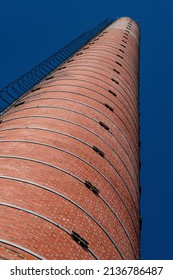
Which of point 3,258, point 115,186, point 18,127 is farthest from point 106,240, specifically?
point 18,127

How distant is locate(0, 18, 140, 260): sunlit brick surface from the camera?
1009 cm

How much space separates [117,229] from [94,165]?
2.58m

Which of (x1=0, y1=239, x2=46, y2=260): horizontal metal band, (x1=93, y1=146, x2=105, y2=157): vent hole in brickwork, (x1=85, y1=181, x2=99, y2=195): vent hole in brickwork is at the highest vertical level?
(x1=93, y1=146, x2=105, y2=157): vent hole in brickwork

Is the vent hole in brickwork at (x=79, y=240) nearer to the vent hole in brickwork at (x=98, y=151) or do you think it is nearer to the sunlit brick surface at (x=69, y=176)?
the sunlit brick surface at (x=69, y=176)

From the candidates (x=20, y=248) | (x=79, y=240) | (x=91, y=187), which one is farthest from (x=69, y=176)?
(x=20, y=248)

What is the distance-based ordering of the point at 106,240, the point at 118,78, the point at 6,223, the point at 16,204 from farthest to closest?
the point at 118,78 < the point at 106,240 < the point at 16,204 < the point at 6,223

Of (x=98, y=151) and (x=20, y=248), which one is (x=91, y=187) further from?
(x=20, y=248)

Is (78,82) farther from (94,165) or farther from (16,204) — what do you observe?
(16,204)

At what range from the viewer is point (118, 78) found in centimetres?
2419

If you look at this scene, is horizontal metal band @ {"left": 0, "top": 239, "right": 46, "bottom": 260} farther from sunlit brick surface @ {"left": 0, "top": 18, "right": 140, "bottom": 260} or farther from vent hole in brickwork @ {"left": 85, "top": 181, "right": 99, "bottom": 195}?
vent hole in brickwork @ {"left": 85, "top": 181, "right": 99, "bottom": 195}

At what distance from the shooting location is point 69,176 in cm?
1255

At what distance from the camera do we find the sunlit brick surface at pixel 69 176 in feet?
33.1

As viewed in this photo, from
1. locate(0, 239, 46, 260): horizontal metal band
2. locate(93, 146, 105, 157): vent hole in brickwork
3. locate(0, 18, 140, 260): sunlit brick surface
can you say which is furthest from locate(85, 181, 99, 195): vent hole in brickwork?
locate(0, 239, 46, 260): horizontal metal band

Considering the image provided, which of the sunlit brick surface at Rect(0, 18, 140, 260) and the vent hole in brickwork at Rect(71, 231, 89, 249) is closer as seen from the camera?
the sunlit brick surface at Rect(0, 18, 140, 260)
